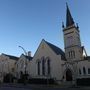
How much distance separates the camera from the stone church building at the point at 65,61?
44344mm

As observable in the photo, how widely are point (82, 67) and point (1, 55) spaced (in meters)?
38.7

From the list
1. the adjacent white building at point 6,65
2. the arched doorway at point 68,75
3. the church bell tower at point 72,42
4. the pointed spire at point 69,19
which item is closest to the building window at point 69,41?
the church bell tower at point 72,42

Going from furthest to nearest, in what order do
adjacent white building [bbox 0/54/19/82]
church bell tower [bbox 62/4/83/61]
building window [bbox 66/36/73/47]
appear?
1. adjacent white building [bbox 0/54/19/82]
2. building window [bbox 66/36/73/47]
3. church bell tower [bbox 62/4/83/61]

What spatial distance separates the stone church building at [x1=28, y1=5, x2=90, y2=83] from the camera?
44344mm

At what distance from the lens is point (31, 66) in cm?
5512

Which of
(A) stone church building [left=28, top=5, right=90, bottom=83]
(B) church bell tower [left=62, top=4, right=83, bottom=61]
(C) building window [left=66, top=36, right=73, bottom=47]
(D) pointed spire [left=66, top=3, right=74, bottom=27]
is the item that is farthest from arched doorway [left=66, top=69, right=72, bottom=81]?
(D) pointed spire [left=66, top=3, right=74, bottom=27]

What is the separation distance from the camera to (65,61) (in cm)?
4819

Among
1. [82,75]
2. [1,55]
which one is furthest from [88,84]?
[1,55]

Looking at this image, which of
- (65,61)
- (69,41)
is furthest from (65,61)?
(69,41)

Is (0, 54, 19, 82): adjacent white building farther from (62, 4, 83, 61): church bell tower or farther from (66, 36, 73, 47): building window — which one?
(66, 36, 73, 47): building window

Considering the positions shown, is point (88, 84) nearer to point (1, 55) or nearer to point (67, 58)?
point (67, 58)

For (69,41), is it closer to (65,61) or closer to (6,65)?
(65,61)

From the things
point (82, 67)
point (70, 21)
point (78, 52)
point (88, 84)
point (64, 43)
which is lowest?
point (88, 84)

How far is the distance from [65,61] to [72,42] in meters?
6.38
